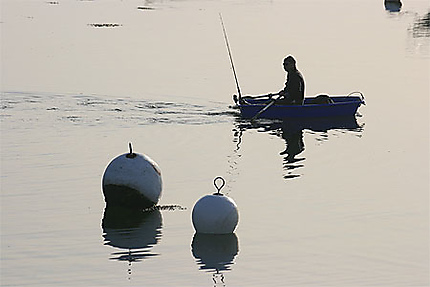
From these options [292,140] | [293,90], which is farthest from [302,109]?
[292,140]

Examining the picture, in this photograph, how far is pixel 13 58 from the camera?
135ft

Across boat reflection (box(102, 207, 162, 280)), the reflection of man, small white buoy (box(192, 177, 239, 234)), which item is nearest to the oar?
the reflection of man

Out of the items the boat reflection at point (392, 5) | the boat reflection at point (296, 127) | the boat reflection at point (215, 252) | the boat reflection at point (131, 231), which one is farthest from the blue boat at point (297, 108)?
the boat reflection at point (392, 5)

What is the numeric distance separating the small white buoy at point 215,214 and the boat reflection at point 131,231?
75cm

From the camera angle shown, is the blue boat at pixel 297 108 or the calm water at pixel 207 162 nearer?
the calm water at pixel 207 162

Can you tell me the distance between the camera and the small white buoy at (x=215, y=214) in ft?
56.2

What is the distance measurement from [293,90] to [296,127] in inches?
37.3

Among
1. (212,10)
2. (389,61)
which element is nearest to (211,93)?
(389,61)

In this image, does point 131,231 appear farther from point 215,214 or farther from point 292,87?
point 292,87

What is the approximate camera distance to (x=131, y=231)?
17938 mm

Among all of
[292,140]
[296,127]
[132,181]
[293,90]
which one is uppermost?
[293,90]

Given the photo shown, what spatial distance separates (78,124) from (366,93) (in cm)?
1045

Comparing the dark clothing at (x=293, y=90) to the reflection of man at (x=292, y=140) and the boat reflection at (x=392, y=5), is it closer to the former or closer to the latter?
the reflection of man at (x=292, y=140)

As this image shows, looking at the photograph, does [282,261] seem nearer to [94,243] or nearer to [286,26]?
[94,243]
